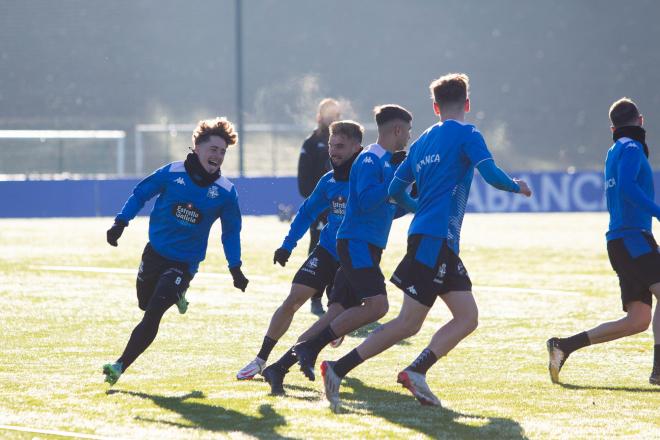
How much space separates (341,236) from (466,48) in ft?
167

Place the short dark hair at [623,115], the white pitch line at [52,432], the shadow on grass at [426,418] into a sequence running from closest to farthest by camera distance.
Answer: the white pitch line at [52,432] → the shadow on grass at [426,418] → the short dark hair at [623,115]

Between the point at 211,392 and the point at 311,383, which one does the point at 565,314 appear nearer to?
the point at 311,383

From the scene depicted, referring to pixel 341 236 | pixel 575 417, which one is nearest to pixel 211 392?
pixel 341 236

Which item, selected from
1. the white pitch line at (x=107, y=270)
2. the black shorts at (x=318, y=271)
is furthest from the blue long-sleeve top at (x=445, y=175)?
the white pitch line at (x=107, y=270)

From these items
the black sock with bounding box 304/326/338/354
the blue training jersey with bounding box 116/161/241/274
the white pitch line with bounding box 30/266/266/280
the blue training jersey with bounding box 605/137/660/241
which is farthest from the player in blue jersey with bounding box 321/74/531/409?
the white pitch line with bounding box 30/266/266/280

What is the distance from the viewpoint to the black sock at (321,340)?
23.3ft

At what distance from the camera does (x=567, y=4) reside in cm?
5916

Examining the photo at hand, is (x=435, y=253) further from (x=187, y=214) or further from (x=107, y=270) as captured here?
(x=107, y=270)

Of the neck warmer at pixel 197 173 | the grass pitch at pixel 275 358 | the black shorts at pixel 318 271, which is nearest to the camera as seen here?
the grass pitch at pixel 275 358

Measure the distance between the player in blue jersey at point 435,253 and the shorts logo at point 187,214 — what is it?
1481mm

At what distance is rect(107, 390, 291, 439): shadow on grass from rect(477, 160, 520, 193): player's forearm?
65.4 inches

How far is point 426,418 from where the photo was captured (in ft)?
20.7

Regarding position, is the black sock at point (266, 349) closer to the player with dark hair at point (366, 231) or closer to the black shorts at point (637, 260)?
the player with dark hair at point (366, 231)

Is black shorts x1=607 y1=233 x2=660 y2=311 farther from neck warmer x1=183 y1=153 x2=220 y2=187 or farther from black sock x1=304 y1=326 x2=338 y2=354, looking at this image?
neck warmer x1=183 y1=153 x2=220 y2=187
